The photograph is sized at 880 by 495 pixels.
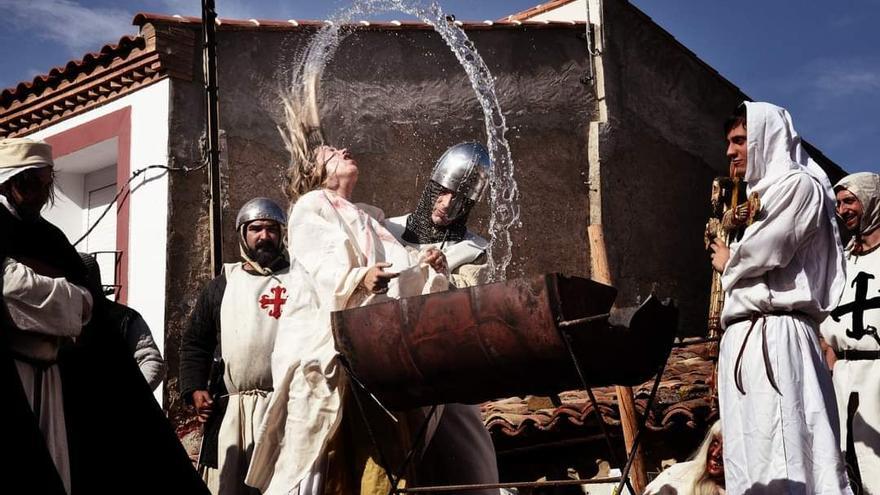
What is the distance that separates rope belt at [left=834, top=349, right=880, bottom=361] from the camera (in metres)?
7.14

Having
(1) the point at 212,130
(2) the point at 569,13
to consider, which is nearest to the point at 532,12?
(2) the point at 569,13

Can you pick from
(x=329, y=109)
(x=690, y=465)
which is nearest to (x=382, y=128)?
(x=329, y=109)

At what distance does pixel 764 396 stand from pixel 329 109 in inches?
395

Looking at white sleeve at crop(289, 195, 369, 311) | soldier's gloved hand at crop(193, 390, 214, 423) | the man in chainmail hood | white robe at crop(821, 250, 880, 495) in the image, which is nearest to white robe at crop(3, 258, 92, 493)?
white sleeve at crop(289, 195, 369, 311)

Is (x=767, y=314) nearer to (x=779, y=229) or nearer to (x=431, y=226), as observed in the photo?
(x=779, y=229)

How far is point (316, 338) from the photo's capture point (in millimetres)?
6777

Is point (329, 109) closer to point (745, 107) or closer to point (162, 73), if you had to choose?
point (162, 73)

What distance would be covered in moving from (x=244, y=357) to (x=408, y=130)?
7.51 metres

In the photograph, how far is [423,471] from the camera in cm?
685

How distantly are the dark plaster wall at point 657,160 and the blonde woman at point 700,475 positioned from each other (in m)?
8.03

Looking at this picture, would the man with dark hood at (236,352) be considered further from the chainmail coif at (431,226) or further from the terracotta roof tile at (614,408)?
the terracotta roof tile at (614,408)

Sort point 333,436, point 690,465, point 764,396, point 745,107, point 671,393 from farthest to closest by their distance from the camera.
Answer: point 671,393, point 690,465, point 333,436, point 745,107, point 764,396

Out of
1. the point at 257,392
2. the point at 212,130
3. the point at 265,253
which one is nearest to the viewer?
the point at 257,392

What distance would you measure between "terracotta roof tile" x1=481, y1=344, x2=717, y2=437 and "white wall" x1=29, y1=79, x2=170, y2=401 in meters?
4.59
